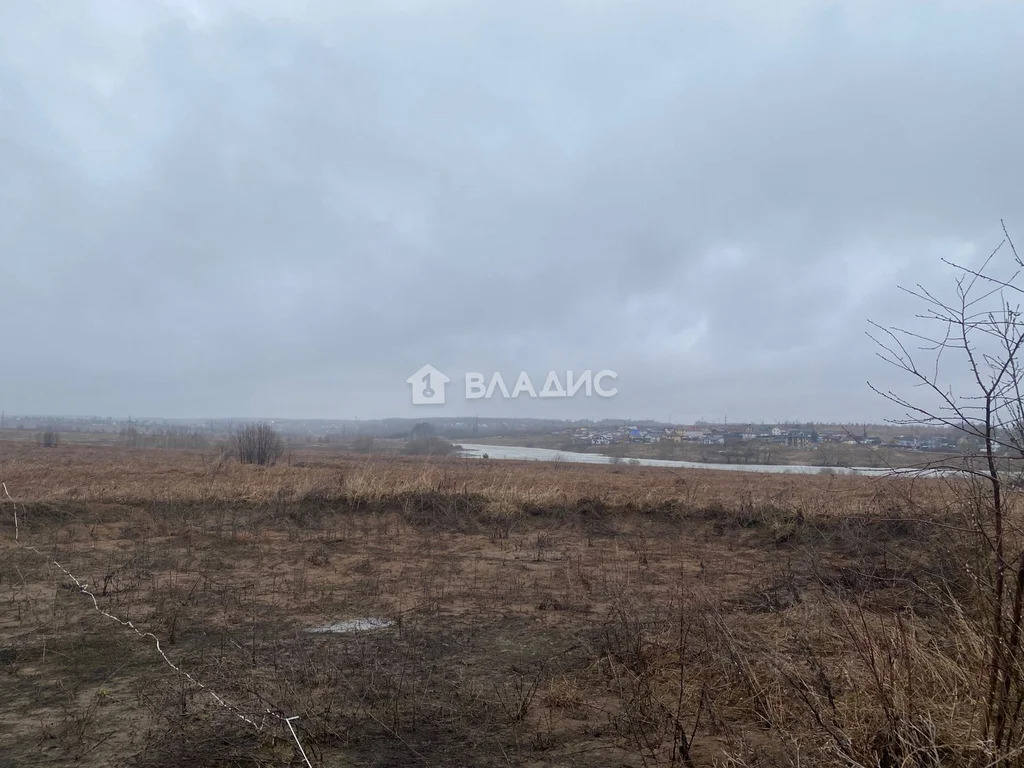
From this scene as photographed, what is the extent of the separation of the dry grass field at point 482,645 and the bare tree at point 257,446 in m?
14.0

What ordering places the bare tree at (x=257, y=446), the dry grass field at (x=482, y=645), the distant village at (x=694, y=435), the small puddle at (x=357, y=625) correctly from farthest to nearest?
the distant village at (x=694, y=435) → the bare tree at (x=257, y=446) → the small puddle at (x=357, y=625) → the dry grass field at (x=482, y=645)

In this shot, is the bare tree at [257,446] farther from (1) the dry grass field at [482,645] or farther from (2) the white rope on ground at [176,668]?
(2) the white rope on ground at [176,668]

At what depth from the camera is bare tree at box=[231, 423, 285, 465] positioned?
27141 mm

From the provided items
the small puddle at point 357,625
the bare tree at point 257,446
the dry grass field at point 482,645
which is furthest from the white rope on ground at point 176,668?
the bare tree at point 257,446

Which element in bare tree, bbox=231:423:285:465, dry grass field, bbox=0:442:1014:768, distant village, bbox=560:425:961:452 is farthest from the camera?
distant village, bbox=560:425:961:452

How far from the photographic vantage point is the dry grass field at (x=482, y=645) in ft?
11.9

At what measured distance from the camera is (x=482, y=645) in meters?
6.04

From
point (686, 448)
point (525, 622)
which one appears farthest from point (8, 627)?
point (686, 448)

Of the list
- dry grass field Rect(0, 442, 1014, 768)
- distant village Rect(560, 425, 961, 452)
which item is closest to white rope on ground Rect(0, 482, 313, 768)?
dry grass field Rect(0, 442, 1014, 768)

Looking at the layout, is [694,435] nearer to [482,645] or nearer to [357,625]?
[357,625]

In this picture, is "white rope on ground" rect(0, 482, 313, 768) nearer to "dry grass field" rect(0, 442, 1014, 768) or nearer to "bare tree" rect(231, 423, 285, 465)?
"dry grass field" rect(0, 442, 1014, 768)

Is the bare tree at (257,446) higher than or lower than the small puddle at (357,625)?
higher

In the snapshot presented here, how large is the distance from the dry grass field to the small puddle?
48 millimetres

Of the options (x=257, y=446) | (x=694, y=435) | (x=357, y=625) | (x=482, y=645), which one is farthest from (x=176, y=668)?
(x=694, y=435)
